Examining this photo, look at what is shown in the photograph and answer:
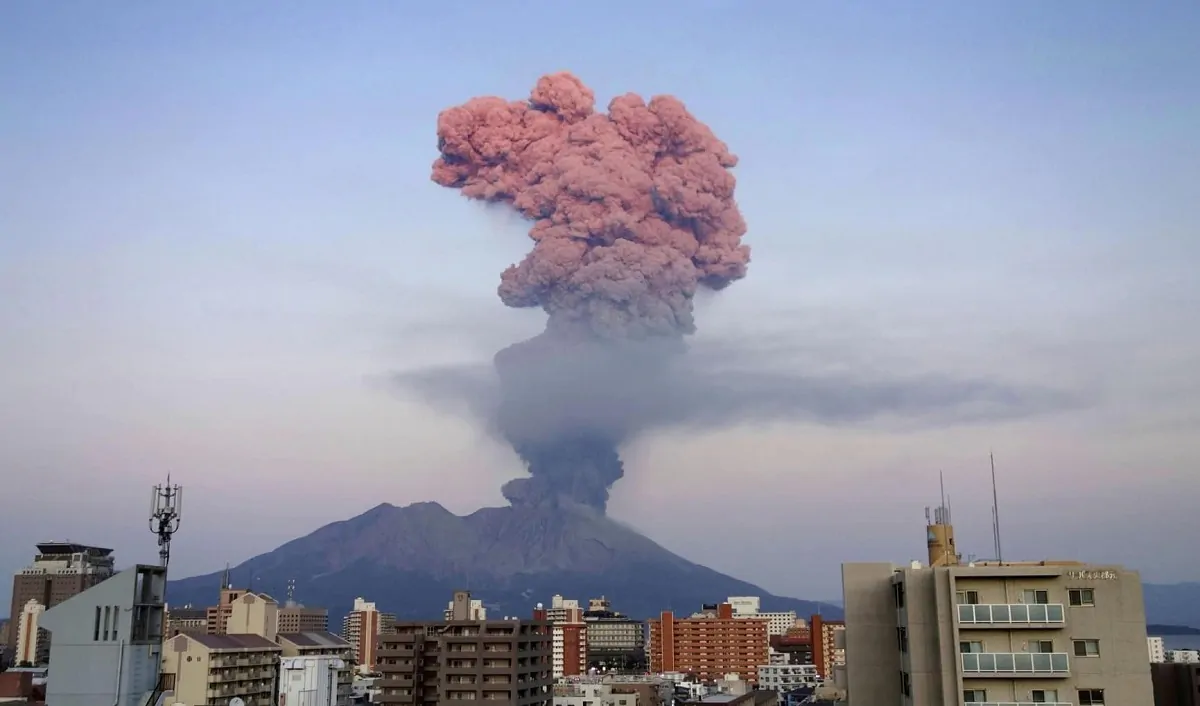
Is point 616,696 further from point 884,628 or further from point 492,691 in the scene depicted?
point 884,628

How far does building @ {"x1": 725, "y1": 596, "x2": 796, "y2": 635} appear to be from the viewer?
449 ft

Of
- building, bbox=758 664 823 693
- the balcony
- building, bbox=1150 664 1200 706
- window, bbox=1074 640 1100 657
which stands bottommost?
building, bbox=758 664 823 693

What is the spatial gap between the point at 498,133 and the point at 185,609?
69.2 metres

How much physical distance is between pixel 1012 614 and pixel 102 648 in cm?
1412

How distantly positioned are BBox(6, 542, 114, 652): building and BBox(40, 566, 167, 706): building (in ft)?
408

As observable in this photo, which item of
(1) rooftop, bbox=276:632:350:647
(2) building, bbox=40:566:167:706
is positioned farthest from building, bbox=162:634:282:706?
(2) building, bbox=40:566:167:706

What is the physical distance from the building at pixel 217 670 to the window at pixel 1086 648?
1495 inches

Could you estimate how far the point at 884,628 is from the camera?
2064 cm

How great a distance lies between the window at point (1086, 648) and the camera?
1858cm

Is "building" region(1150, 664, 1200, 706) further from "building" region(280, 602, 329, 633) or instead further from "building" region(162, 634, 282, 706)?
"building" region(280, 602, 329, 633)

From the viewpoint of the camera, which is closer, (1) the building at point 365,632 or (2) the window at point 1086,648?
(2) the window at point 1086,648

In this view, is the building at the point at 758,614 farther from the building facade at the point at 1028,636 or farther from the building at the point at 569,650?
the building facade at the point at 1028,636

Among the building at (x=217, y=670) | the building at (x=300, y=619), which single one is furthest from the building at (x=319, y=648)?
the building at (x=300, y=619)

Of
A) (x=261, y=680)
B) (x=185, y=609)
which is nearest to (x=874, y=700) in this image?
(x=261, y=680)
